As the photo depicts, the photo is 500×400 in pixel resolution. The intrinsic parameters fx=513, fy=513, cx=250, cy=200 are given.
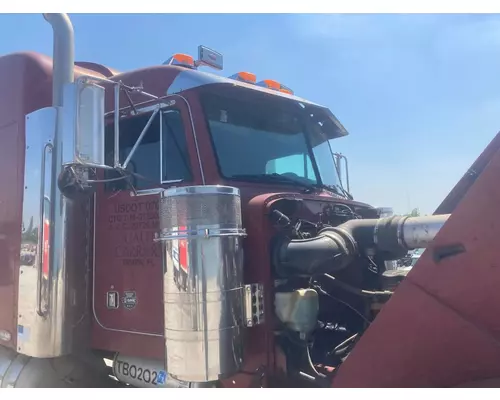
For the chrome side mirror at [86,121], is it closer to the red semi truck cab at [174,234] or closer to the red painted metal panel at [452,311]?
the red semi truck cab at [174,234]

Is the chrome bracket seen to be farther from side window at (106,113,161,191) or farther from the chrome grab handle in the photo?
the chrome grab handle

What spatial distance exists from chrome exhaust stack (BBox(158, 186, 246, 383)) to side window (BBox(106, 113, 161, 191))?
2.01 feet

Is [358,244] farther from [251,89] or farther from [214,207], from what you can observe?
[251,89]

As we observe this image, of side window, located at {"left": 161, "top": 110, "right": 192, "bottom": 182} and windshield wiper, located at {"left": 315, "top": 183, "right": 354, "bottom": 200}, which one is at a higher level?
side window, located at {"left": 161, "top": 110, "right": 192, "bottom": 182}

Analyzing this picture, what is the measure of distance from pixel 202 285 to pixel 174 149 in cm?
95

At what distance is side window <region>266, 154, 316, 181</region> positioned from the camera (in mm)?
3447

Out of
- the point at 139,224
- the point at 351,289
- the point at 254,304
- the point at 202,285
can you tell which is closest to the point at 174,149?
the point at 139,224

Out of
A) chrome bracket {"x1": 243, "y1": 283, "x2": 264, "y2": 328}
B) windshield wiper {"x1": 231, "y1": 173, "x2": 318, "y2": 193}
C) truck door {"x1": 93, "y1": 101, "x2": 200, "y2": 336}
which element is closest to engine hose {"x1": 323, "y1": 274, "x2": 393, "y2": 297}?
chrome bracket {"x1": 243, "y1": 283, "x2": 264, "y2": 328}

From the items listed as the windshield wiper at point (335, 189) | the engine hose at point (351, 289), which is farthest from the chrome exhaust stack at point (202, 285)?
the windshield wiper at point (335, 189)

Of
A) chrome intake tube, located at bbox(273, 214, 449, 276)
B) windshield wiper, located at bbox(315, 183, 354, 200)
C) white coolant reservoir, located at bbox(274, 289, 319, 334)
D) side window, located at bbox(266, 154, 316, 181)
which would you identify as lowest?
white coolant reservoir, located at bbox(274, 289, 319, 334)

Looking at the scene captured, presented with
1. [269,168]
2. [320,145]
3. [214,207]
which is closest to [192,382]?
[214,207]

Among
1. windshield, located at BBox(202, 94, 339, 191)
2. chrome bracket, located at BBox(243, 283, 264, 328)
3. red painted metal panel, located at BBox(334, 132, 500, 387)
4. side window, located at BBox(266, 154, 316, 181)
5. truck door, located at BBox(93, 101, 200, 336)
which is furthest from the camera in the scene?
side window, located at BBox(266, 154, 316, 181)

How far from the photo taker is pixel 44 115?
323 cm

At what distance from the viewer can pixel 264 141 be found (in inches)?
135
